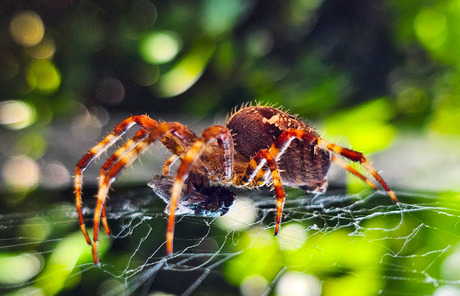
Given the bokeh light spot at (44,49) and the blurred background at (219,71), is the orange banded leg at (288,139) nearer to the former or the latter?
the blurred background at (219,71)

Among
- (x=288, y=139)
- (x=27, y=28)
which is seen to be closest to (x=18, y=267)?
(x=288, y=139)

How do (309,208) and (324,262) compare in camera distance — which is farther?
(309,208)

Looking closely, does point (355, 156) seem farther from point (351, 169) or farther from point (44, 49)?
point (44, 49)

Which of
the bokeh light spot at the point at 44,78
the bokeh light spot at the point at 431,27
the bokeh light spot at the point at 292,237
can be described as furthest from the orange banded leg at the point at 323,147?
the bokeh light spot at the point at 44,78

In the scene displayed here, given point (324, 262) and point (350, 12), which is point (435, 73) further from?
point (324, 262)

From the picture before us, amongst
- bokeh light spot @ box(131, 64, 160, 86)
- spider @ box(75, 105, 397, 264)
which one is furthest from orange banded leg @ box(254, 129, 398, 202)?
bokeh light spot @ box(131, 64, 160, 86)

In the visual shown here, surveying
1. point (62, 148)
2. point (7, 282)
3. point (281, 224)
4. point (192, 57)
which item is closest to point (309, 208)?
point (281, 224)

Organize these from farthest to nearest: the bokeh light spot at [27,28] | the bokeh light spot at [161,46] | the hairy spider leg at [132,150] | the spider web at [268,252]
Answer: the bokeh light spot at [27,28]
the bokeh light spot at [161,46]
the hairy spider leg at [132,150]
the spider web at [268,252]
